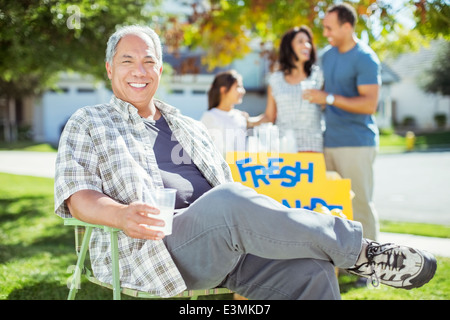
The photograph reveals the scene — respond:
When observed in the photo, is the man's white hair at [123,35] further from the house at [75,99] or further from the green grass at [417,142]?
the house at [75,99]

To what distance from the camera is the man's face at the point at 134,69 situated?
8.81 ft

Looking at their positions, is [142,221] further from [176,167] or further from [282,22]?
[282,22]

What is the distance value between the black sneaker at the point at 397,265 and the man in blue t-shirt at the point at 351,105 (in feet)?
6.48

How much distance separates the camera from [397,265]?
2213mm

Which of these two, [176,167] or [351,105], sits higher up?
[351,105]

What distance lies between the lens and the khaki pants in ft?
13.8

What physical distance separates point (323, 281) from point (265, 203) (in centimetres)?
40

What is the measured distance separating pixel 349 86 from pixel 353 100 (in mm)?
263

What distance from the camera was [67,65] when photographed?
23.5ft

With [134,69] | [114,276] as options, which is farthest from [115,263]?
[134,69]

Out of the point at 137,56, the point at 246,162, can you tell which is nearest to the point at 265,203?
the point at 137,56

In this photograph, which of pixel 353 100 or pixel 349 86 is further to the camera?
pixel 349 86
